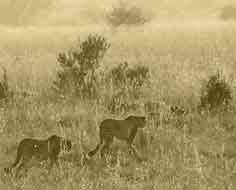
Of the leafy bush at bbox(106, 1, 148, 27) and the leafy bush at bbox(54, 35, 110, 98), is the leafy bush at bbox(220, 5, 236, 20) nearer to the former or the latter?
the leafy bush at bbox(106, 1, 148, 27)

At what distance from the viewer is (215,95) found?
6.64 m

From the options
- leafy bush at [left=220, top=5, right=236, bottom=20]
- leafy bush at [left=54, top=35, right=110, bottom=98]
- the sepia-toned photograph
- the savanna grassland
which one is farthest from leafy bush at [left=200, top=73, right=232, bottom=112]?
leafy bush at [left=220, top=5, right=236, bottom=20]

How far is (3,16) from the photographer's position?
23562 millimetres

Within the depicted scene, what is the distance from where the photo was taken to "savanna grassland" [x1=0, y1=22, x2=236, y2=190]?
441cm

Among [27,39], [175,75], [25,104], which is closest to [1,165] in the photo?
[25,104]

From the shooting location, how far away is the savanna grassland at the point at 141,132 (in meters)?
4.41

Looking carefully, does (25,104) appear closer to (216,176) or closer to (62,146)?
(62,146)

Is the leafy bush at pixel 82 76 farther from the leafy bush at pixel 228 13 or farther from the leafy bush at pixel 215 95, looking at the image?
the leafy bush at pixel 228 13

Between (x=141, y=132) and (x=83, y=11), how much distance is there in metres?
22.0

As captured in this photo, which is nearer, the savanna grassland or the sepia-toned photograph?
the savanna grassland

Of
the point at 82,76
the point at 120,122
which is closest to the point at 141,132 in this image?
the point at 120,122

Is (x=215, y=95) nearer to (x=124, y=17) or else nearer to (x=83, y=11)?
(x=124, y=17)

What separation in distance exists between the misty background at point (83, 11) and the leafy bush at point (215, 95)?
14.9 m

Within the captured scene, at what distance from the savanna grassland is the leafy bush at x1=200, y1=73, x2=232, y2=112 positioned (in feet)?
0.81
